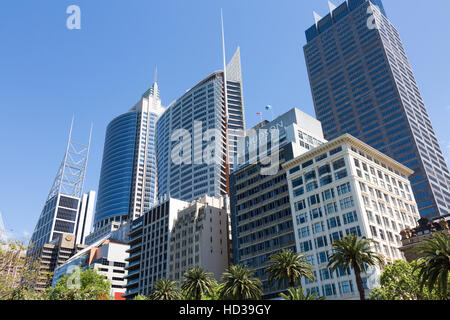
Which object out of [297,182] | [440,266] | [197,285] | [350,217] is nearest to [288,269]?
[197,285]

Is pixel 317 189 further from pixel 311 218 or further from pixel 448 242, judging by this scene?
pixel 448 242

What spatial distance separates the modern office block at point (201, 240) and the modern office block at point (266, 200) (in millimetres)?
11487

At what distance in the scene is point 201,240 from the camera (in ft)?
405

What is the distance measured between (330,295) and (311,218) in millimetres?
20089

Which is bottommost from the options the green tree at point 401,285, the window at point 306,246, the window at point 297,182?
the green tree at point 401,285

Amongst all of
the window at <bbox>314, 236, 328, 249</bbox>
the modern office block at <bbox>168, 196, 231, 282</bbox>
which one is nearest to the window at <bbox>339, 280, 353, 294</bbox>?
the window at <bbox>314, 236, 328, 249</bbox>

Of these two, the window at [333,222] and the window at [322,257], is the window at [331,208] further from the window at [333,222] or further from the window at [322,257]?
the window at [322,257]

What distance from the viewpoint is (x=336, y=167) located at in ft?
314

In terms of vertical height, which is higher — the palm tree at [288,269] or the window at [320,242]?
the window at [320,242]

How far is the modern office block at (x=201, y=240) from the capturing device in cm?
12269

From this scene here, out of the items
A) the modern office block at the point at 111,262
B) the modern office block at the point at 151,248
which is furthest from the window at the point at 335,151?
the modern office block at the point at 111,262

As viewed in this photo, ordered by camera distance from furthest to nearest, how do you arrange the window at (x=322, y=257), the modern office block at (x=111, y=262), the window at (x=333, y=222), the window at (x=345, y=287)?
the modern office block at (x=111, y=262) < the window at (x=333, y=222) < the window at (x=322, y=257) < the window at (x=345, y=287)

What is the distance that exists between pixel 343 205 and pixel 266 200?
1098 inches

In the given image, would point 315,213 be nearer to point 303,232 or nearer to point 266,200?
point 303,232
